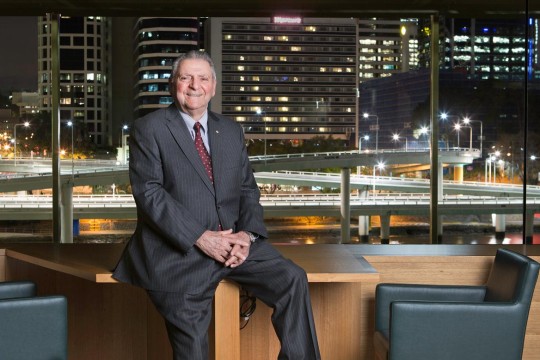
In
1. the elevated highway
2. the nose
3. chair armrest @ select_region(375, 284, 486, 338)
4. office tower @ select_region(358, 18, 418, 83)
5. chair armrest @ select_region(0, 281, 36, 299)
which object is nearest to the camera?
the nose

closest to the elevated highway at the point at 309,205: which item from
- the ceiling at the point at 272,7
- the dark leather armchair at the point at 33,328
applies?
the ceiling at the point at 272,7

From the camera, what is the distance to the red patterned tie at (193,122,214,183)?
7.88 ft

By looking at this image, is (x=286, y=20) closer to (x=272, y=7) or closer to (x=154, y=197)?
(x=272, y=7)

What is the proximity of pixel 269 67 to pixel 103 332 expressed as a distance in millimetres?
3230

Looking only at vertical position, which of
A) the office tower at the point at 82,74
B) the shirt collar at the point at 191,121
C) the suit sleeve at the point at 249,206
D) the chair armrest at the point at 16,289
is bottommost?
the chair armrest at the point at 16,289

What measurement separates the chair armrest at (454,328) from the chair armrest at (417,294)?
0.34 metres

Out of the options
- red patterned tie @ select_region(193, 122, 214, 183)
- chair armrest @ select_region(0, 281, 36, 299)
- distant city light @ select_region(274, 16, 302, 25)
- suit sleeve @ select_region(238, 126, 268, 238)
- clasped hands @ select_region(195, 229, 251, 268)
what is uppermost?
distant city light @ select_region(274, 16, 302, 25)

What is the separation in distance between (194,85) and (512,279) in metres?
1.27

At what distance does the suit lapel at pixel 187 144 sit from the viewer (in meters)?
2.36

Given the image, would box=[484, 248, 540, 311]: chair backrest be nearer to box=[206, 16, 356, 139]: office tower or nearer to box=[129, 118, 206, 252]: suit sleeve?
box=[129, 118, 206, 252]: suit sleeve

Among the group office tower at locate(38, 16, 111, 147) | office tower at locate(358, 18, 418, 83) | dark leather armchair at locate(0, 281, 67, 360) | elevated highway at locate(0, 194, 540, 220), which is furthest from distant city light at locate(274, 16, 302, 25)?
dark leather armchair at locate(0, 281, 67, 360)

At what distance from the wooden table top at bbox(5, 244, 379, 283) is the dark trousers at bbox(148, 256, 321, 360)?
0.31 feet

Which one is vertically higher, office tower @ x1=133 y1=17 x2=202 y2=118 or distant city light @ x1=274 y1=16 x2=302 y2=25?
distant city light @ x1=274 y1=16 x2=302 y2=25

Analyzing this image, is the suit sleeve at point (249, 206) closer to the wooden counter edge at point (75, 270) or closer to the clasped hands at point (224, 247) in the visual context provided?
the clasped hands at point (224, 247)
